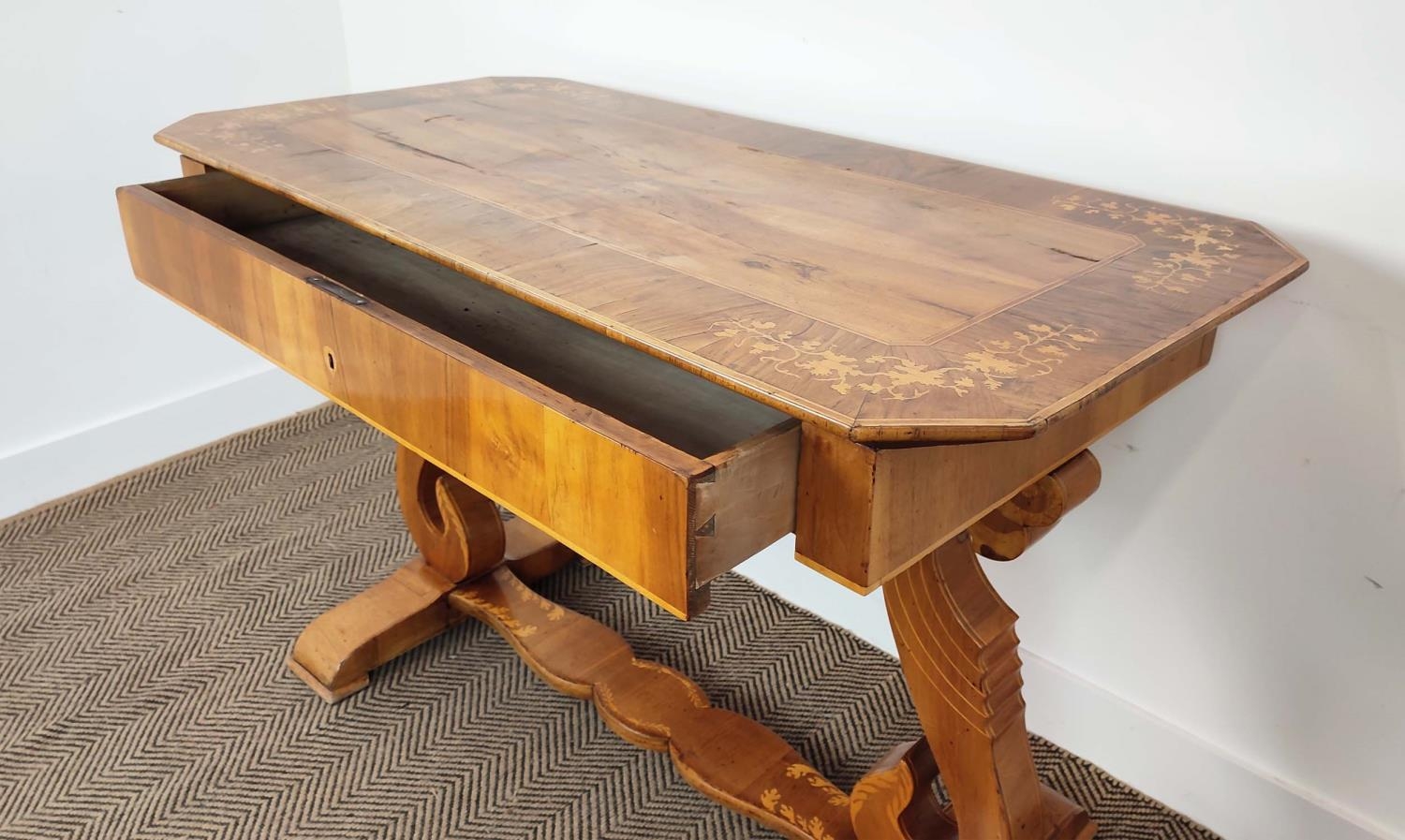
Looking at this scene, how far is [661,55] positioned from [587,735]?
97 centimetres

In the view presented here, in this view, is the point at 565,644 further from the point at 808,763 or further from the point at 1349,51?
the point at 1349,51

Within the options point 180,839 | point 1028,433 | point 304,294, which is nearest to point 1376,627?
point 1028,433

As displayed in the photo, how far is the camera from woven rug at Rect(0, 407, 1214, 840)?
1378 mm

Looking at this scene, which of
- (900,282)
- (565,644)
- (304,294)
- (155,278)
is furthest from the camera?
(565,644)

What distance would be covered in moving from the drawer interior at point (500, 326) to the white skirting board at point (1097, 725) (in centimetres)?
64

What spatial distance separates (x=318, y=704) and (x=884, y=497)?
3.66ft

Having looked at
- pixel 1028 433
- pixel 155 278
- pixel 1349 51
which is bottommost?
pixel 155 278

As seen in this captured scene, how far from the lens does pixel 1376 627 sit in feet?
3.77

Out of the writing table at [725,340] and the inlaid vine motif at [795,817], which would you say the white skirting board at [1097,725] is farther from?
the inlaid vine motif at [795,817]

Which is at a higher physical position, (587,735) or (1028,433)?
(1028,433)

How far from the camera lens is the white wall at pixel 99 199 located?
74.6 inches

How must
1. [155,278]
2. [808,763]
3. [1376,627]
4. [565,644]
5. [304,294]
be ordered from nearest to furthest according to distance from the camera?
[304,294], [1376,627], [155,278], [808,763], [565,644]

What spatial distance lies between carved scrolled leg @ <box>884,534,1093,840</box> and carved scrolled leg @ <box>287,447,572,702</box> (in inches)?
30.1

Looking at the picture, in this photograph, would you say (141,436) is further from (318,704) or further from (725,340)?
(725,340)
